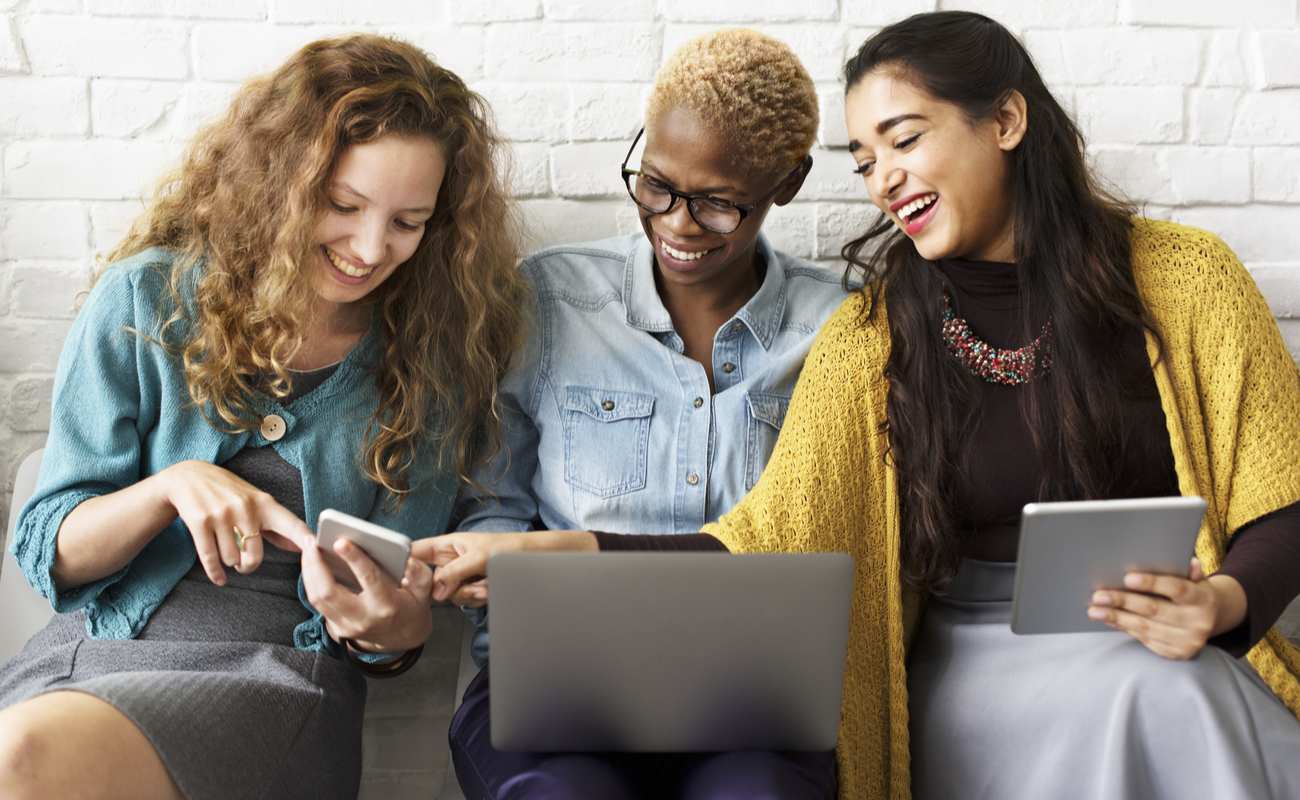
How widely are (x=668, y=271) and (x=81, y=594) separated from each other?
79 cm

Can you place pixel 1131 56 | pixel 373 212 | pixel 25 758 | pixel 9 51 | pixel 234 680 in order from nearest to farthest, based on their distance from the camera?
pixel 25 758 → pixel 234 680 → pixel 373 212 → pixel 9 51 → pixel 1131 56

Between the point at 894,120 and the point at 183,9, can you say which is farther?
the point at 183,9

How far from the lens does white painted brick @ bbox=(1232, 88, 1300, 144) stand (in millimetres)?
1831

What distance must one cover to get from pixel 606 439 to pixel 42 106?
35.3 inches

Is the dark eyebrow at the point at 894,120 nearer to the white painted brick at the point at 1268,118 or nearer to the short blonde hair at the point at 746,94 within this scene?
the short blonde hair at the point at 746,94

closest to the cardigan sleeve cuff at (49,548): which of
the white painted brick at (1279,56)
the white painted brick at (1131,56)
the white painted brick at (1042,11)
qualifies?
the white painted brick at (1042,11)

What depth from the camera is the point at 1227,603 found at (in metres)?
1.35

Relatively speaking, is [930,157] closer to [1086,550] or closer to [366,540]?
[1086,550]

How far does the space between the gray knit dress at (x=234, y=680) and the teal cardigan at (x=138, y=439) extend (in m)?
0.03

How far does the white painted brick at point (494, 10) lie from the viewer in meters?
1.74

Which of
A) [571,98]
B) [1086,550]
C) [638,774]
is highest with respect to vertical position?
[571,98]

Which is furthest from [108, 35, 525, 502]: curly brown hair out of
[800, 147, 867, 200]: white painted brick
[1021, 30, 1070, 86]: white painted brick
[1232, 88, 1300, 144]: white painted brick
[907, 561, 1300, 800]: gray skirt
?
[1232, 88, 1300, 144]: white painted brick

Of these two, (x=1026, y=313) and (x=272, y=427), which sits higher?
(x=1026, y=313)

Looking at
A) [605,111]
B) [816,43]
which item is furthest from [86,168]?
[816,43]
